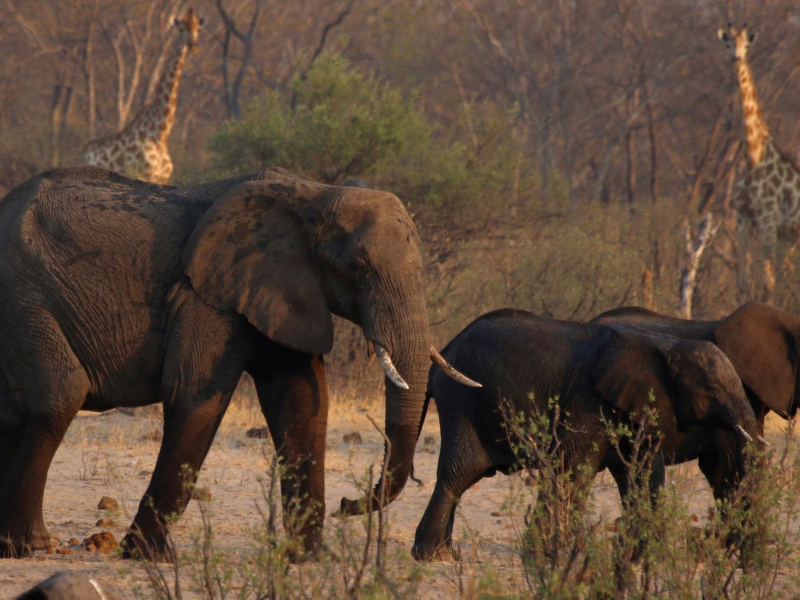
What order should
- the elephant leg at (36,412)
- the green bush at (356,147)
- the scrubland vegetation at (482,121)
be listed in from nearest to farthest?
the elephant leg at (36,412)
the scrubland vegetation at (482,121)
the green bush at (356,147)

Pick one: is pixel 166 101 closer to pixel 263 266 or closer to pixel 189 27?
pixel 189 27

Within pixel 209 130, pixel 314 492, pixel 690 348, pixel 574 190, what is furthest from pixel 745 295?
pixel 209 130

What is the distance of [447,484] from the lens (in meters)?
6.13

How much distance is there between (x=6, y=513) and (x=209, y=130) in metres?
19.7

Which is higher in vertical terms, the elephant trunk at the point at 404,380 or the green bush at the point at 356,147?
the green bush at the point at 356,147

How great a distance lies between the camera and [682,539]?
4789 mm

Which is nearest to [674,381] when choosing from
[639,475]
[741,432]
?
[741,432]

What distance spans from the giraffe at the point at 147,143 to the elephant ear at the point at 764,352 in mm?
10096

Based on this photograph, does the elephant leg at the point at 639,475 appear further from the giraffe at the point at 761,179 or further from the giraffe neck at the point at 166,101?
the giraffe neck at the point at 166,101

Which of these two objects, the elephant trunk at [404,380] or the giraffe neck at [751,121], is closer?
the elephant trunk at [404,380]

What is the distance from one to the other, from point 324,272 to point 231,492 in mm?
2886

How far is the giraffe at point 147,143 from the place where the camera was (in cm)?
1580

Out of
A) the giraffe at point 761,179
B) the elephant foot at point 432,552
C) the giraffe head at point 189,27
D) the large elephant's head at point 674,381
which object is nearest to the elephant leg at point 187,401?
the elephant foot at point 432,552

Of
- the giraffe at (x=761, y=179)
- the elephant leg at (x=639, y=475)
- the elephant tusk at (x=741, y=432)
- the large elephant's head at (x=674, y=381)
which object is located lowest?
the elephant leg at (x=639, y=475)
